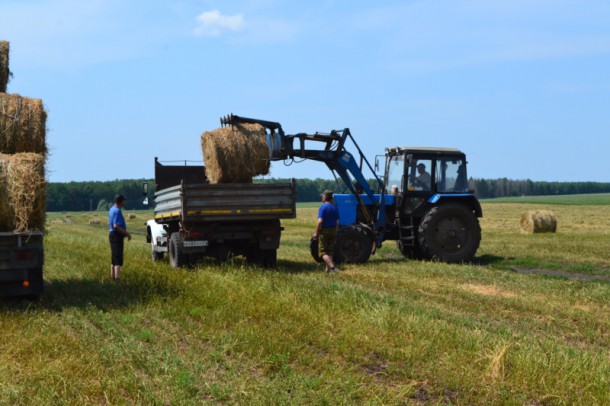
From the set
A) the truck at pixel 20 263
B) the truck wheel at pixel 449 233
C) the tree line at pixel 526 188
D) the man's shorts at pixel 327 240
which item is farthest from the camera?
the tree line at pixel 526 188

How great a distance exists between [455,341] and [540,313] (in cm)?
287

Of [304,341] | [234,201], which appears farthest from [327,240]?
[304,341]

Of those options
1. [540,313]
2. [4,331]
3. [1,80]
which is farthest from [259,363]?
[1,80]

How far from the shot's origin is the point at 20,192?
9414 mm

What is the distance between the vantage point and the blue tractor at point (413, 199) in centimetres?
1642

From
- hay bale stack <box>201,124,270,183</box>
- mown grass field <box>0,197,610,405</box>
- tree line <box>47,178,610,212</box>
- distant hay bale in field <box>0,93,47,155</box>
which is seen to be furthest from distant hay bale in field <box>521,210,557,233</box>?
tree line <box>47,178,610,212</box>

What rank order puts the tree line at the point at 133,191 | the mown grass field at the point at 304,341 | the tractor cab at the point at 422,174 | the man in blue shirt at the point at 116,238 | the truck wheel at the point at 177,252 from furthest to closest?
the tree line at the point at 133,191 → the tractor cab at the point at 422,174 → the truck wheel at the point at 177,252 → the man in blue shirt at the point at 116,238 → the mown grass field at the point at 304,341

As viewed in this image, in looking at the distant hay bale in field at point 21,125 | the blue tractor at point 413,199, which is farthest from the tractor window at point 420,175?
the distant hay bale in field at point 21,125

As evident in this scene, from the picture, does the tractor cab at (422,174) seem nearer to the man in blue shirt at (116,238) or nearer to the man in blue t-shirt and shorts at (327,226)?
the man in blue t-shirt and shorts at (327,226)

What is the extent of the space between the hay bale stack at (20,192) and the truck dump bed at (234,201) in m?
4.31

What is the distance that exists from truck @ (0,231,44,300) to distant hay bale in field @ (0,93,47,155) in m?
1.74

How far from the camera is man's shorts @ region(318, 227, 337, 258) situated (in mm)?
14570

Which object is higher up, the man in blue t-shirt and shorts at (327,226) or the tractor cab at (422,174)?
the tractor cab at (422,174)

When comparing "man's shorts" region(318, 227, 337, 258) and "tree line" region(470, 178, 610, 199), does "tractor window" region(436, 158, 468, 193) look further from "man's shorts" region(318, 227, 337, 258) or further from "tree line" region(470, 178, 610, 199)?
"tree line" region(470, 178, 610, 199)
